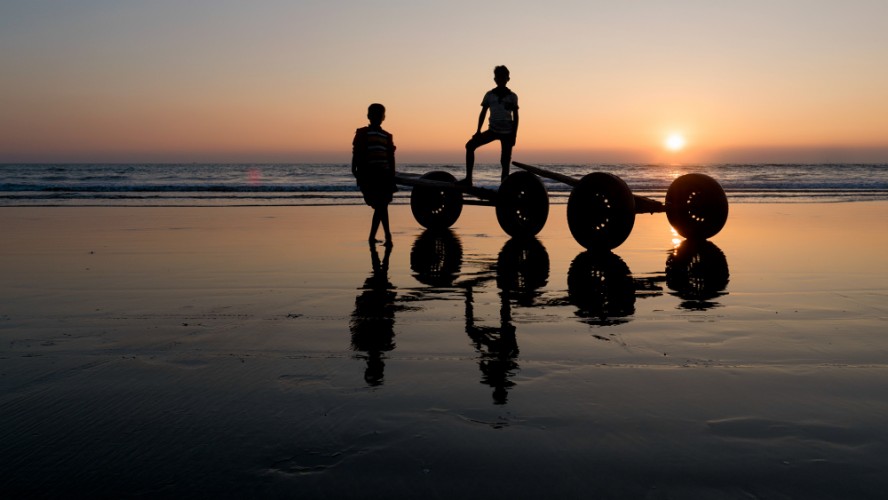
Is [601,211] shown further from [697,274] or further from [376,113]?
[376,113]

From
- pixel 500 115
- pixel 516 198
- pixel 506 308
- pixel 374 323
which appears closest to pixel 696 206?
pixel 516 198

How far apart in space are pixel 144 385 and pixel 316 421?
40.7 inches

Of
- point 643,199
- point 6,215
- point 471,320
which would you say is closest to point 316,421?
point 471,320

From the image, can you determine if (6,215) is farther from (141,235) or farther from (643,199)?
(643,199)

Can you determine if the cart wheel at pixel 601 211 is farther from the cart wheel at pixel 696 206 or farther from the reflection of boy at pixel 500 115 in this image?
the reflection of boy at pixel 500 115

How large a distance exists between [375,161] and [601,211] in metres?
3.18

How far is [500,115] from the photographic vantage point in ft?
36.4

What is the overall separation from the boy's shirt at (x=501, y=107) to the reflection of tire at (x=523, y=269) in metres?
1.85

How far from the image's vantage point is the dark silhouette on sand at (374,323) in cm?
384

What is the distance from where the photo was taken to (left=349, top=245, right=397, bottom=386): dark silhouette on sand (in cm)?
384

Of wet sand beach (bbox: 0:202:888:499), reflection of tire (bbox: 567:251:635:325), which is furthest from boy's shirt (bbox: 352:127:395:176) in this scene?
reflection of tire (bbox: 567:251:635:325)

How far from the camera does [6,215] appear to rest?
1552 cm

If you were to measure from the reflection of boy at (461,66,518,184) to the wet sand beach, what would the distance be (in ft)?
12.7

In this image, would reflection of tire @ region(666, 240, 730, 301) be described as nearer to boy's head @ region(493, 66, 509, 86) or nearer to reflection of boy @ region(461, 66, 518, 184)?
reflection of boy @ region(461, 66, 518, 184)
